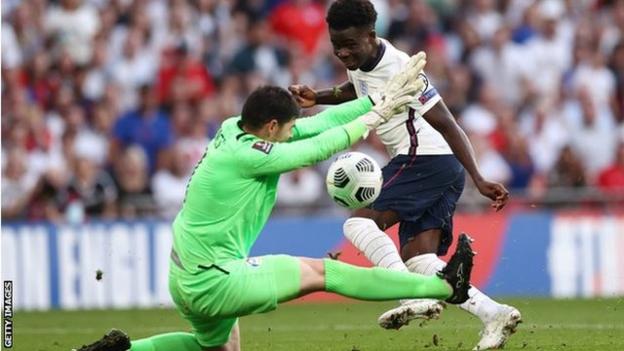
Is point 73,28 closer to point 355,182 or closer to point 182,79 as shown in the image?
point 182,79

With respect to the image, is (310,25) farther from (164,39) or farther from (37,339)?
(37,339)

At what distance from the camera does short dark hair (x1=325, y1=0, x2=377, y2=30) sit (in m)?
10.8

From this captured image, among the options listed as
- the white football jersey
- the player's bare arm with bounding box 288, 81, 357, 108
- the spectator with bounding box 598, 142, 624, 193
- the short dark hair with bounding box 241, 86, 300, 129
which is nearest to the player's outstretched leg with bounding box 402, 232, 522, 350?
the white football jersey

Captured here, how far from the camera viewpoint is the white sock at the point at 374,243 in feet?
36.0

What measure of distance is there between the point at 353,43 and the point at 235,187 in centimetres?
Answer: 207

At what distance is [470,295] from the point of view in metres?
11.1

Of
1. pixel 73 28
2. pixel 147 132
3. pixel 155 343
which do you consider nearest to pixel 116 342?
pixel 155 343

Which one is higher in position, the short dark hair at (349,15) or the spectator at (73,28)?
the short dark hair at (349,15)

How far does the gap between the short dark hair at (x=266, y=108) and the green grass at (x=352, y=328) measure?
2.82m

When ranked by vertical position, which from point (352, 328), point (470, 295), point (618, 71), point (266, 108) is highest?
point (266, 108)

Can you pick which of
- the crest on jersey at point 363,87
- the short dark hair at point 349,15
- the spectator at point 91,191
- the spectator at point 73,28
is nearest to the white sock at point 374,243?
the crest on jersey at point 363,87

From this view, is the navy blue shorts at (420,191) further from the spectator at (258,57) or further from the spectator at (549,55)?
the spectator at (258,57)

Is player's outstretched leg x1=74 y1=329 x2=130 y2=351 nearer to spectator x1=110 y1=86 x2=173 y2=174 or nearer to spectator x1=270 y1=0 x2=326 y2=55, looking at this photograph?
spectator x1=110 y1=86 x2=173 y2=174

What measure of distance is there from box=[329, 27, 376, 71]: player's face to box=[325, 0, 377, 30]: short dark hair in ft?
0.13
